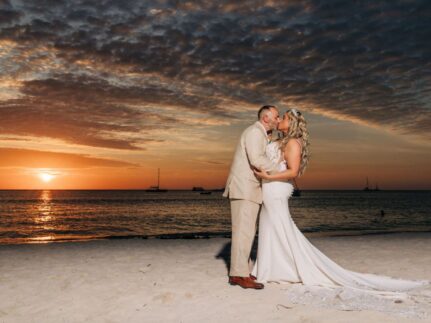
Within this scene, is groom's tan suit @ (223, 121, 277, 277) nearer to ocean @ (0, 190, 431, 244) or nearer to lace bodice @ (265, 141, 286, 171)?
lace bodice @ (265, 141, 286, 171)

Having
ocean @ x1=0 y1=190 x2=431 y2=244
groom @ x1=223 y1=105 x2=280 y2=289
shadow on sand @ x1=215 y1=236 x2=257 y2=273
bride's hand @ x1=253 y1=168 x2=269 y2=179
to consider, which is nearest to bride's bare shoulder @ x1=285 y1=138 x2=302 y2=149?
groom @ x1=223 y1=105 x2=280 y2=289

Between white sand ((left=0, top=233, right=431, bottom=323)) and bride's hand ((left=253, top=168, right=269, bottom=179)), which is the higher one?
bride's hand ((left=253, top=168, right=269, bottom=179))

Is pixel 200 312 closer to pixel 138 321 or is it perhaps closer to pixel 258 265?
pixel 138 321

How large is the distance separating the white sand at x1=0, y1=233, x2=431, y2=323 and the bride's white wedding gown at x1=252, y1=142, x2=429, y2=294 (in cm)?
31

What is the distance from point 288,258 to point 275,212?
0.79 m

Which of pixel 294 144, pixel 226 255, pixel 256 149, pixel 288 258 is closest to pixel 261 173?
pixel 256 149

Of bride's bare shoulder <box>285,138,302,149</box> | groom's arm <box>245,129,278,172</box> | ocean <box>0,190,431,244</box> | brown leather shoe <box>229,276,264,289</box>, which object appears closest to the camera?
groom's arm <box>245,129,278,172</box>

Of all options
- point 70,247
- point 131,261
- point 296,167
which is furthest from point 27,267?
point 296,167

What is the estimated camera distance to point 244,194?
6148 millimetres

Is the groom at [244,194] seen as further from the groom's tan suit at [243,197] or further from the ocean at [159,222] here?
the ocean at [159,222]

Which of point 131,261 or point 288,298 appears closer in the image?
point 288,298

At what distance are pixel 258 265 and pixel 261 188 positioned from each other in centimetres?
133

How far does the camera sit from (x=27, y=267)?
316 inches

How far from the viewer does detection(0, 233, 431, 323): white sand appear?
494cm
